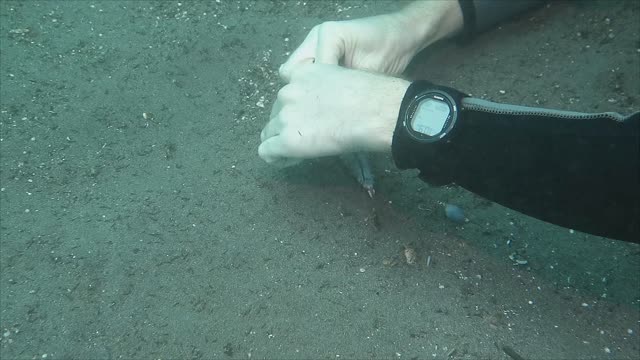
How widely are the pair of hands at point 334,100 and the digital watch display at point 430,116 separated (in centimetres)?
9

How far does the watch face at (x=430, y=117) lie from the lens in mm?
1649

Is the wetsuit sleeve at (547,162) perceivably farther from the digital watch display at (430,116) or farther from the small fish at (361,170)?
the small fish at (361,170)

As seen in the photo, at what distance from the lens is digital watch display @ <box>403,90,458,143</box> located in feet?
5.38

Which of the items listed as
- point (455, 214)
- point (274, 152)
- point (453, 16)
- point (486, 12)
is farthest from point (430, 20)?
point (274, 152)

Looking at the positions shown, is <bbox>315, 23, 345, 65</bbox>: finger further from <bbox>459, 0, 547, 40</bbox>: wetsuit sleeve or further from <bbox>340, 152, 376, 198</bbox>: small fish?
<bbox>459, 0, 547, 40</bbox>: wetsuit sleeve

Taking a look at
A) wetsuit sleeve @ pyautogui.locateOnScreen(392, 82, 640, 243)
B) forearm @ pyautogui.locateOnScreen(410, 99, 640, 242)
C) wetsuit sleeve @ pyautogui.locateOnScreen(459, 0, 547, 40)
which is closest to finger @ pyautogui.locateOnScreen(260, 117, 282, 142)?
wetsuit sleeve @ pyautogui.locateOnScreen(392, 82, 640, 243)

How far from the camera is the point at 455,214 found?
80.8 inches

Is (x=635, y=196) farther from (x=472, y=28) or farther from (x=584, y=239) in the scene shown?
(x=472, y=28)

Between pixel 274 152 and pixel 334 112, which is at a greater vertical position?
pixel 334 112

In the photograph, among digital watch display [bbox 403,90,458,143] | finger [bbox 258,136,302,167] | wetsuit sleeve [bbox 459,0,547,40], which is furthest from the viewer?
wetsuit sleeve [bbox 459,0,547,40]

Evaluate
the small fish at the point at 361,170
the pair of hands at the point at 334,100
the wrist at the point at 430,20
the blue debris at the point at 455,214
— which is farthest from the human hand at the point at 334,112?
the wrist at the point at 430,20

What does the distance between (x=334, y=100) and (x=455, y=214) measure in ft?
2.44

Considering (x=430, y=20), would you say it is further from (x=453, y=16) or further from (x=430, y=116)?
(x=430, y=116)

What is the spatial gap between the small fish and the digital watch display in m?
0.45
